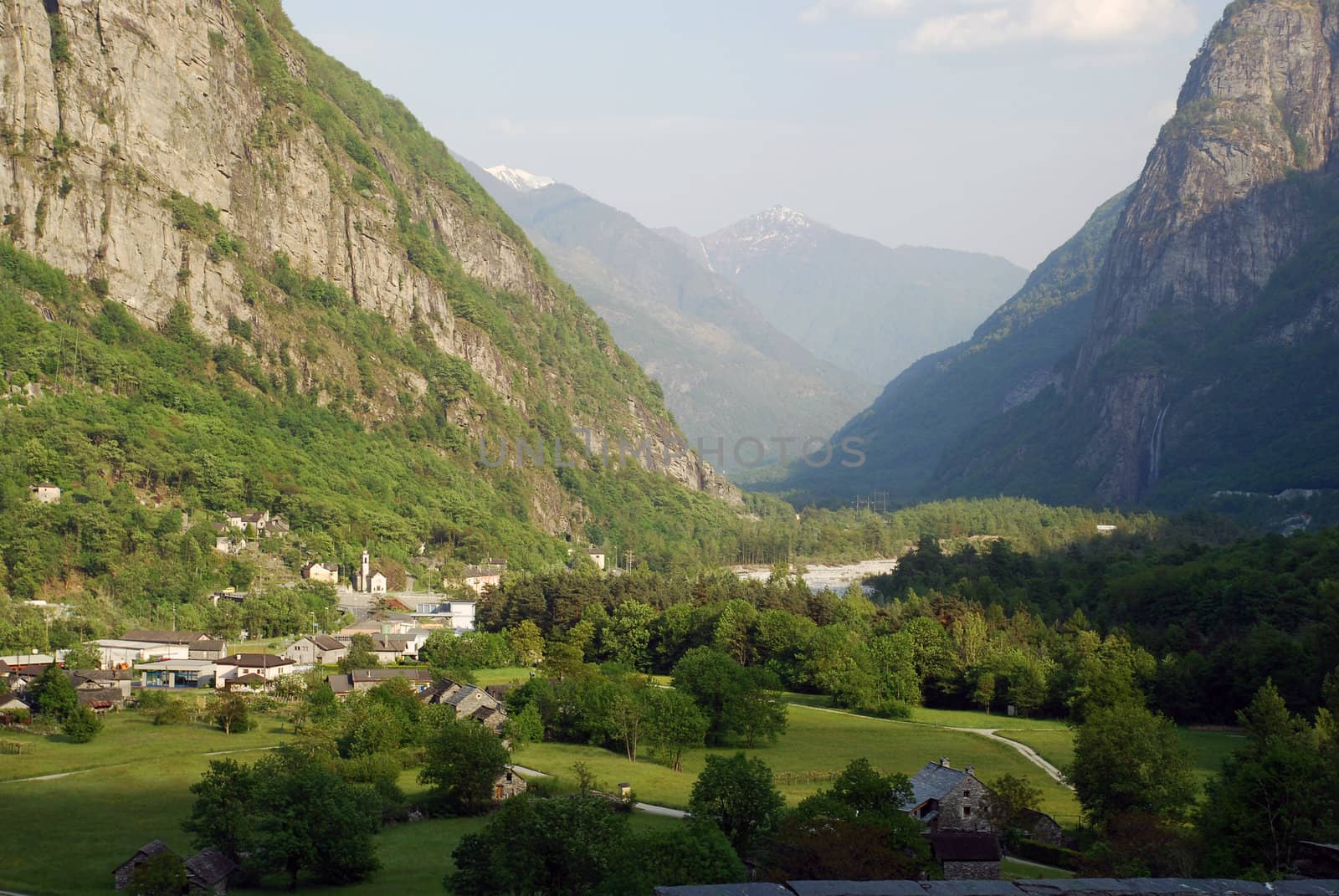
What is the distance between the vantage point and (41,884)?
161 ft

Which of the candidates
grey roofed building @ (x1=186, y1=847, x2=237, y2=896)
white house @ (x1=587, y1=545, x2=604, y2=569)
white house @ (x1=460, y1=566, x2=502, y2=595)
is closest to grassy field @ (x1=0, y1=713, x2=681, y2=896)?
grey roofed building @ (x1=186, y1=847, x2=237, y2=896)

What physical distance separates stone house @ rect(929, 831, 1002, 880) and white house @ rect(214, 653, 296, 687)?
60.6m

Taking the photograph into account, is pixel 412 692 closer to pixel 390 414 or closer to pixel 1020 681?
pixel 1020 681

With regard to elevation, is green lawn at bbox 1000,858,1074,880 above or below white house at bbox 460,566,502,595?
below

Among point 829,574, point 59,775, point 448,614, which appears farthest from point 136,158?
point 59,775

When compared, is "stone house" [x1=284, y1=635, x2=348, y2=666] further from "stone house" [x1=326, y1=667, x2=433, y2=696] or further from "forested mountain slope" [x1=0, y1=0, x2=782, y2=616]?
"forested mountain slope" [x1=0, y1=0, x2=782, y2=616]

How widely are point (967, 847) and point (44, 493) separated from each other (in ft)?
346

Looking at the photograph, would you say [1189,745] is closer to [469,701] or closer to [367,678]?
[469,701]

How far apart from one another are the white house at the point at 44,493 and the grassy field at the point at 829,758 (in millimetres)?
70761

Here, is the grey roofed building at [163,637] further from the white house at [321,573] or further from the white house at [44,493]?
the white house at [321,573]

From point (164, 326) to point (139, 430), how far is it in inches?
1140

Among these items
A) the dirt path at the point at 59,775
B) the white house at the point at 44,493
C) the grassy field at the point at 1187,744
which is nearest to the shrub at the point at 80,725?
the dirt path at the point at 59,775

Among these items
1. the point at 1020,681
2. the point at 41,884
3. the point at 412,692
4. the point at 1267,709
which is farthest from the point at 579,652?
the point at 41,884

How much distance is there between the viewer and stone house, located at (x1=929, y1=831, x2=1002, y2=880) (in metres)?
46.9
